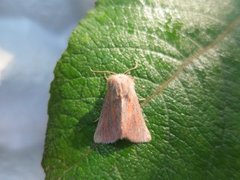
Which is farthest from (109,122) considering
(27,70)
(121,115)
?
(27,70)

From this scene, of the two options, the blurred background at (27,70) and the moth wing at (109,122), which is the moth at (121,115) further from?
the blurred background at (27,70)

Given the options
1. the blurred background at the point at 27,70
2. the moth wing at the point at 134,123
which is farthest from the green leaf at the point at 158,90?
→ the blurred background at the point at 27,70

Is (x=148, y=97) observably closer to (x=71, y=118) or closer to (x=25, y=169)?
(x=71, y=118)

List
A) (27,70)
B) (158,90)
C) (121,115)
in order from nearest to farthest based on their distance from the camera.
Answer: (158,90) < (121,115) < (27,70)

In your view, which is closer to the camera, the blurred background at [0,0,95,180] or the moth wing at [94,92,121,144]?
the moth wing at [94,92,121,144]

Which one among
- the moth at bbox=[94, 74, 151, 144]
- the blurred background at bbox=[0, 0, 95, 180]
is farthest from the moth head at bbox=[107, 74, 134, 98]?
the blurred background at bbox=[0, 0, 95, 180]

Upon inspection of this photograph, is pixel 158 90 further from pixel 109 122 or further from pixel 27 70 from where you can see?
pixel 27 70

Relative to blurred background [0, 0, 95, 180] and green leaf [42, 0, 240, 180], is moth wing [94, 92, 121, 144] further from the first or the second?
blurred background [0, 0, 95, 180]
